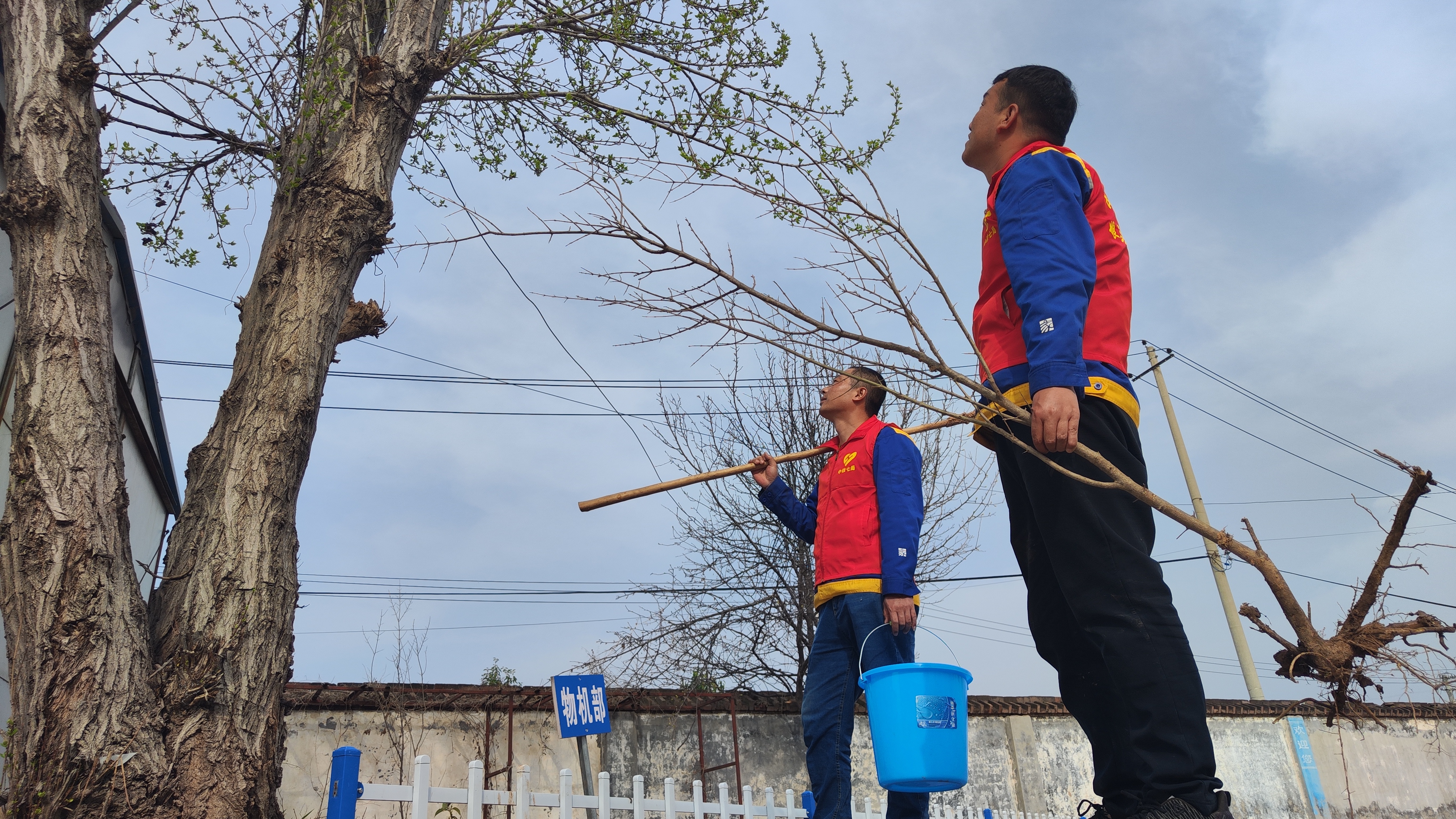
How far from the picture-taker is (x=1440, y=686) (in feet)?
7.09

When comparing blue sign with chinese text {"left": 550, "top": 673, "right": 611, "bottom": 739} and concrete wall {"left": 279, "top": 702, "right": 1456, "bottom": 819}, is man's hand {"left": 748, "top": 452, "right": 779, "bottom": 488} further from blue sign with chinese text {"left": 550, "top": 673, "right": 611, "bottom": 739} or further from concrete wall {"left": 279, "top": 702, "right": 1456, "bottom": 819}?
concrete wall {"left": 279, "top": 702, "right": 1456, "bottom": 819}

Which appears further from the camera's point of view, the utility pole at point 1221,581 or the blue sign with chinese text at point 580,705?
the utility pole at point 1221,581

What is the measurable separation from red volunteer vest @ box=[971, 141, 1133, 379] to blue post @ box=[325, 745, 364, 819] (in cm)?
222

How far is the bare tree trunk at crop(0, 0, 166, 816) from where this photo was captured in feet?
7.41

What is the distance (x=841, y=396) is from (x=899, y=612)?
123 cm

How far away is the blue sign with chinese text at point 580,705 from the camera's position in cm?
446

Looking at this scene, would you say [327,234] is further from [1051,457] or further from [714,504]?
[714,504]

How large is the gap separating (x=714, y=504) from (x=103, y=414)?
8.86 metres

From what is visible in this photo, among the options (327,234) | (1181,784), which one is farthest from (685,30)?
(1181,784)

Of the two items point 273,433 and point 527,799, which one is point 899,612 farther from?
point 273,433

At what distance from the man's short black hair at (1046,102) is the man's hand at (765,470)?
197 cm

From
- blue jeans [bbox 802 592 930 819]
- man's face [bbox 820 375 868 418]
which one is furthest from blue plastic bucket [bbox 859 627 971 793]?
man's face [bbox 820 375 868 418]

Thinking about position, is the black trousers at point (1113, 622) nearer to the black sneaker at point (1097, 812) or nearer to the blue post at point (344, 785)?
the black sneaker at point (1097, 812)

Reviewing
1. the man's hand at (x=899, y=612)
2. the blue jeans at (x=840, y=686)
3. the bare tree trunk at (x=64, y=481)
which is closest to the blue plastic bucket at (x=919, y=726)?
the blue jeans at (x=840, y=686)
